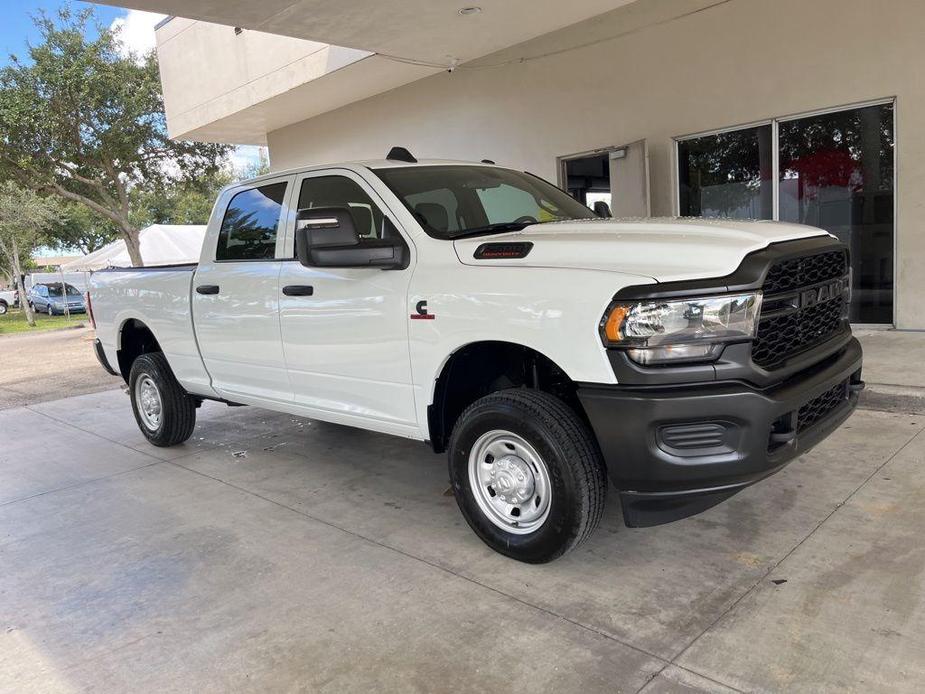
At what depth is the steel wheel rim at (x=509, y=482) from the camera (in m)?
3.33

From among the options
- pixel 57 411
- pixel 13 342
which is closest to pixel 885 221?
pixel 57 411

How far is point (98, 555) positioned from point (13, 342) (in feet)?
59.8

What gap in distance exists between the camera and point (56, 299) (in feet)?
103

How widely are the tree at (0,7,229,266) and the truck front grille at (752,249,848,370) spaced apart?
20839 millimetres

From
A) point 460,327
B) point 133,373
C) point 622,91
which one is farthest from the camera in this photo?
point 622,91

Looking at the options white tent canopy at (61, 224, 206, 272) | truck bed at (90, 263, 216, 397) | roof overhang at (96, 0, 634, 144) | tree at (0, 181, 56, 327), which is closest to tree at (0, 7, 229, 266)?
white tent canopy at (61, 224, 206, 272)

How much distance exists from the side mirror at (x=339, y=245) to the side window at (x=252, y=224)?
1.05 metres

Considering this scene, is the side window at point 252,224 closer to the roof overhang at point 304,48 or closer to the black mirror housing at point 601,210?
the black mirror housing at point 601,210

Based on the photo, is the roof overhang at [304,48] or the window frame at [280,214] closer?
the window frame at [280,214]

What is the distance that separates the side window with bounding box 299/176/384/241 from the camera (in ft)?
13.7

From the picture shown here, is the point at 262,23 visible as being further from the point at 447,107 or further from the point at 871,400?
the point at 871,400

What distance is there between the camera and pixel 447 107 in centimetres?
1285

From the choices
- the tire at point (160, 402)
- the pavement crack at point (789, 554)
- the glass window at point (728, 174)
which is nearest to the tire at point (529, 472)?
the pavement crack at point (789, 554)

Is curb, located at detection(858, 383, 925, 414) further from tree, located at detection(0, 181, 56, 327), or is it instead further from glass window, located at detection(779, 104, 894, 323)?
tree, located at detection(0, 181, 56, 327)
